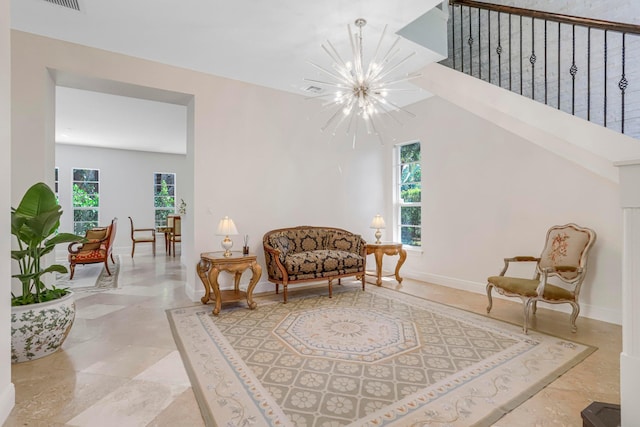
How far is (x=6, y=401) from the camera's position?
1744 mm

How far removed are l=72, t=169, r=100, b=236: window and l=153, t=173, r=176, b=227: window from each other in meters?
1.45

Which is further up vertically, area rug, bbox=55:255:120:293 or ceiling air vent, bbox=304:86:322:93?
ceiling air vent, bbox=304:86:322:93

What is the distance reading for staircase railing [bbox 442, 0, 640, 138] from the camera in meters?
3.04

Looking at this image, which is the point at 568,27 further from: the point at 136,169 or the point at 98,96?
the point at 136,169

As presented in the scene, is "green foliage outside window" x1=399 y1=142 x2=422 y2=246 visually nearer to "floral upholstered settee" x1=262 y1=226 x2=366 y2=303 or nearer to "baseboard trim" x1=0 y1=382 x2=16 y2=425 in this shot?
"floral upholstered settee" x1=262 y1=226 x2=366 y2=303

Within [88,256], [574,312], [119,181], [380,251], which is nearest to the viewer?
[574,312]

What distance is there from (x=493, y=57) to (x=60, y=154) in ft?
33.1

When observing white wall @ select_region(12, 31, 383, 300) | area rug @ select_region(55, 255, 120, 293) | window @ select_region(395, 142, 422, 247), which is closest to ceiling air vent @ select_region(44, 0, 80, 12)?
white wall @ select_region(12, 31, 383, 300)

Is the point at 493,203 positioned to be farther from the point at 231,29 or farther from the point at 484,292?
the point at 231,29

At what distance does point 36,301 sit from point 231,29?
119 inches

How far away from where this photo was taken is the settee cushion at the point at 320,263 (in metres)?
4.05

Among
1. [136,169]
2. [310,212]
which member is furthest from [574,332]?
[136,169]

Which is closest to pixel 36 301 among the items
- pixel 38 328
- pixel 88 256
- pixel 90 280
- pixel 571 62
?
pixel 38 328

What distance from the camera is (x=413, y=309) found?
3.69 m
